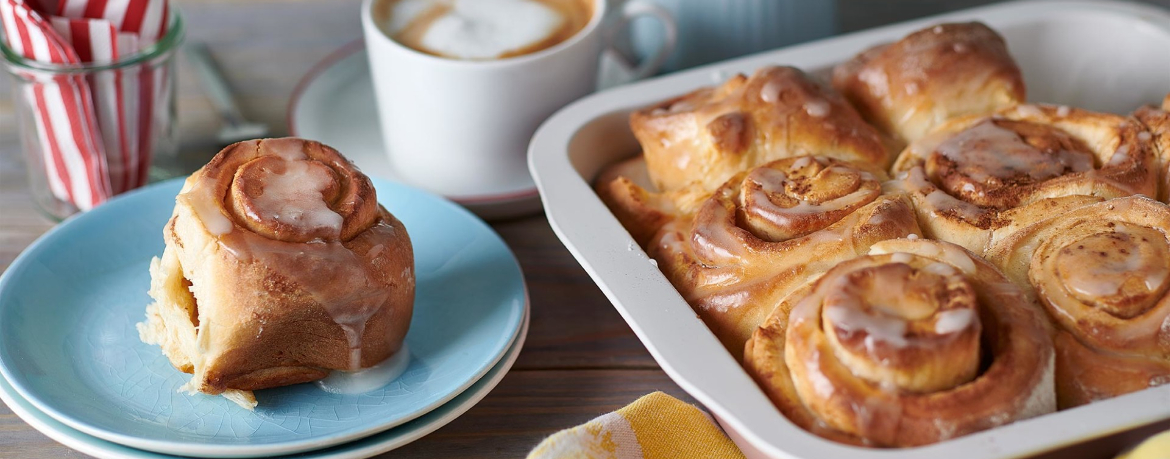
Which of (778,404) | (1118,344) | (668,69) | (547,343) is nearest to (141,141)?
(547,343)

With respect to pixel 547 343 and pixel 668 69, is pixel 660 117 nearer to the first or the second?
pixel 547 343

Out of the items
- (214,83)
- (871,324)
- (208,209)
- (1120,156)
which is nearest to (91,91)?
(214,83)

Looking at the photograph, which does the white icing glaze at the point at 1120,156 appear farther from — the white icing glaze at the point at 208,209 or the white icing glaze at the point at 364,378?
the white icing glaze at the point at 208,209

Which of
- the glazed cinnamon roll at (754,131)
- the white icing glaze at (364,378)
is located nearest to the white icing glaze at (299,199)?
the white icing glaze at (364,378)

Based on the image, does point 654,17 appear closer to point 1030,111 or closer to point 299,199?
point 1030,111

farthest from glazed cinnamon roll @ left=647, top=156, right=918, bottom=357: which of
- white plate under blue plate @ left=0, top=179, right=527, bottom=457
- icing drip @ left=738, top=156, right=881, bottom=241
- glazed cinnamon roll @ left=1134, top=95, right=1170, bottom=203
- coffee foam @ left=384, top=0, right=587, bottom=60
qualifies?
coffee foam @ left=384, top=0, right=587, bottom=60

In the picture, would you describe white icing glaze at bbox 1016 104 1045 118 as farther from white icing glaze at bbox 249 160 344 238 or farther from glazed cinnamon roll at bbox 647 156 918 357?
white icing glaze at bbox 249 160 344 238

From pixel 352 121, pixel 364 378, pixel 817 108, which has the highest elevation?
pixel 817 108
